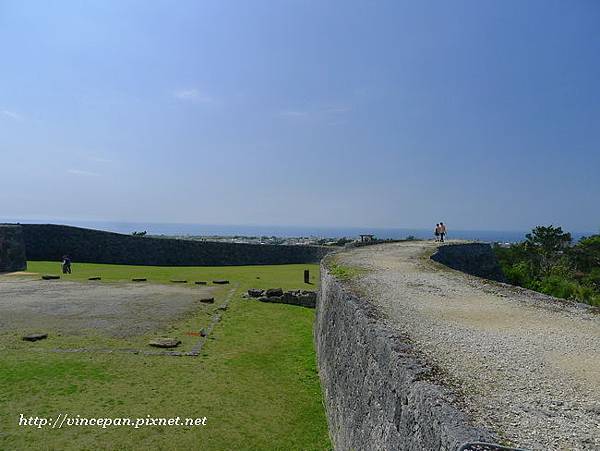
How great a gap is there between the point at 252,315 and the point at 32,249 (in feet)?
72.8

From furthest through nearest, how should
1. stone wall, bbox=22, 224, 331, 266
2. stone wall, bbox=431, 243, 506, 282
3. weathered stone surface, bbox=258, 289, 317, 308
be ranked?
stone wall, bbox=22, 224, 331, 266
stone wall, bbox=431, 243, 506, 282
weathered stone surface, bbox=258, 289, 317, 308

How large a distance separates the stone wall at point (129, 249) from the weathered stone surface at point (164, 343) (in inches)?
781

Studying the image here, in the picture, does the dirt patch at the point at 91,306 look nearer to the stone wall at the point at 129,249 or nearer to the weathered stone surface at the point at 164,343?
the weathered stone surface at the point at 164,343

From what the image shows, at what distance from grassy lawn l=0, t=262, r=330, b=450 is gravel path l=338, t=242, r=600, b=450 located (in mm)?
2336

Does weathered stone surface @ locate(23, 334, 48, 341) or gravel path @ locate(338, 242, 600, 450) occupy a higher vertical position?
gravel path @ locate(338, 242, 600, 450)

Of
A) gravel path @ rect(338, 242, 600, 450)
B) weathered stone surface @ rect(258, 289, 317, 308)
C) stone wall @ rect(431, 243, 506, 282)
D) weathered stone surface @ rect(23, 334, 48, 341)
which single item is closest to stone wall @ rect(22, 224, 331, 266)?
stone wall @ rect(431, 243, 506, 282)

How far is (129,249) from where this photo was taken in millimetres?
28766

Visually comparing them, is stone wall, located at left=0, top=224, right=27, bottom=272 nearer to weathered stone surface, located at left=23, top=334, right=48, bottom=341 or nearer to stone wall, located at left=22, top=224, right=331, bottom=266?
stone wall, located at left=22, top=224, right=331, bottom=266

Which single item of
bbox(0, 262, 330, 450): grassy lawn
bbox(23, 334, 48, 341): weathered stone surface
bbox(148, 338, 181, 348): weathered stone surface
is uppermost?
bbox(23, 334, 48, 341): weathered stone surface

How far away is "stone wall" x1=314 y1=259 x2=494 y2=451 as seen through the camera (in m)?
3.05

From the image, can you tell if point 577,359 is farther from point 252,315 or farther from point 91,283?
point 91,283

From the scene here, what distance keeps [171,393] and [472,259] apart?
66.7 feet

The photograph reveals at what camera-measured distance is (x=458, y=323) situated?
594 cm

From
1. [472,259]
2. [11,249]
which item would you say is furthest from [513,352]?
[11,249]
